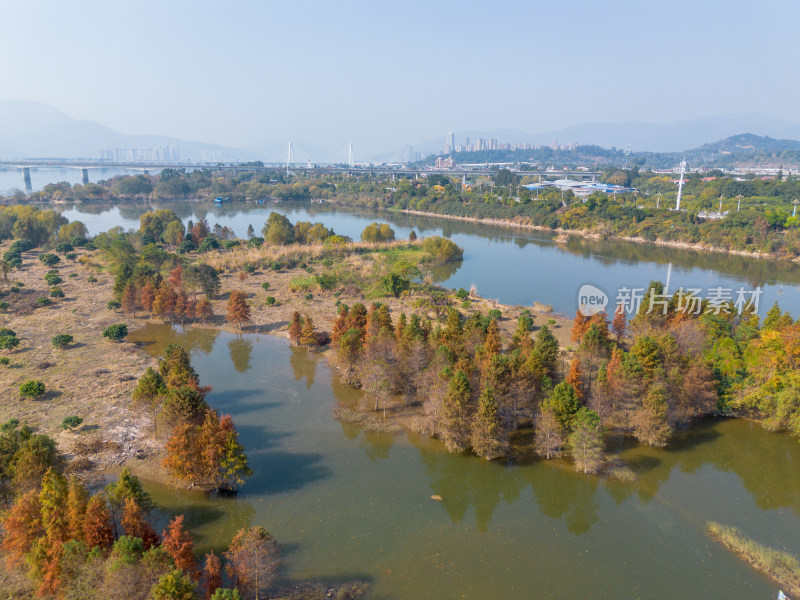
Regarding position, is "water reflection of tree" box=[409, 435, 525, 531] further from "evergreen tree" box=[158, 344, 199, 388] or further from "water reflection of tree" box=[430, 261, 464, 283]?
"water reflection of tree" box=[430, 261, 464, 283]

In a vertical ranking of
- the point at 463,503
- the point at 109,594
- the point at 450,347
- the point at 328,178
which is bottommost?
the point at 463,503

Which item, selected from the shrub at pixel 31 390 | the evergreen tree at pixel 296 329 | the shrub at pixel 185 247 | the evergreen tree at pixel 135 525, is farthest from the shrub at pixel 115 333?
the shrub at pixel 185 247

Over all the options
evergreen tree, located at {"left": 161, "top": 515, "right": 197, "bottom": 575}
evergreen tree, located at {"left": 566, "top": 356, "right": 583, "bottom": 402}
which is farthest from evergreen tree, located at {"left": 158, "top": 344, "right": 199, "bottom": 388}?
evergreen tree, located at {"left": 566, "top": 356, "right": 583, "bottom": 402}

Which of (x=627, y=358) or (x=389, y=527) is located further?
(x=627, y=358)

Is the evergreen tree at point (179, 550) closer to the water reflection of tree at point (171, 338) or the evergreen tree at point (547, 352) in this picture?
the evergreen tree at point (547, 352)

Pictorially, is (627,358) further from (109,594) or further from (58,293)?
(58,293)

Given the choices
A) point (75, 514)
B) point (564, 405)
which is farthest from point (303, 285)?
point (75, 514)

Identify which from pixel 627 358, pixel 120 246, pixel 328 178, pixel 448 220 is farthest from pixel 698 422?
pixel 328 178
